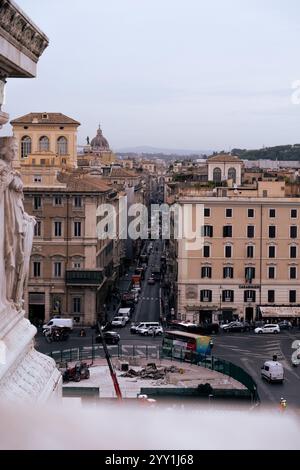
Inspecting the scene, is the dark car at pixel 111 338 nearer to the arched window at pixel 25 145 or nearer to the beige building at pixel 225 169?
the beige building at pixel 225 169

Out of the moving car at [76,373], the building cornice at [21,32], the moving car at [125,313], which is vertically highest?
the building cornice at [21,32]

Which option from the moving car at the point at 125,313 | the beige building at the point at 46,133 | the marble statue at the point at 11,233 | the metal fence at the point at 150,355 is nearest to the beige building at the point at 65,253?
the moving car at the point at 125,313

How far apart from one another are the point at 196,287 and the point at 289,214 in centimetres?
326

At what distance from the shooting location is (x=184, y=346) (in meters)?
18.7

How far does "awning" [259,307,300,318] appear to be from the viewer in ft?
78.8

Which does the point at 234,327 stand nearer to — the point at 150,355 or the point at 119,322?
the point at 119,322

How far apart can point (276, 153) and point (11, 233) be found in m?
73.5

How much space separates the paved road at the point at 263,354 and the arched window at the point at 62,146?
12.4m

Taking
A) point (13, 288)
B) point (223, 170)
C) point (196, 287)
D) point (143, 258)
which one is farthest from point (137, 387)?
point (143, 258)

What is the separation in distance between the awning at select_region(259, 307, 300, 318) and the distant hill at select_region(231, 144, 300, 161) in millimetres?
47783

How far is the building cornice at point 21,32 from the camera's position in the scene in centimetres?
254

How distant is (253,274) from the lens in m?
24.3

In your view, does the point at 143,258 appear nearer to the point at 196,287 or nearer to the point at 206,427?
the point at 196,287

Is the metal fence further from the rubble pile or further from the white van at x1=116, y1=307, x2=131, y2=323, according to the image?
the white van at x1=116, y1=307, x2=131, y2=323
